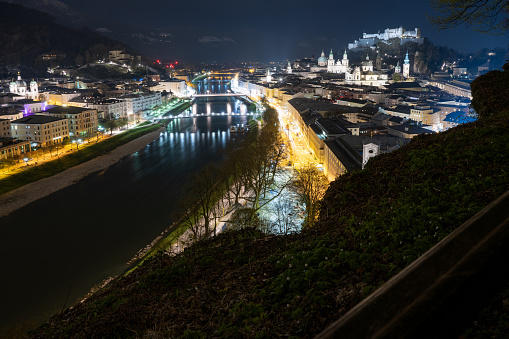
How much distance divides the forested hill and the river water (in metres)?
38.7

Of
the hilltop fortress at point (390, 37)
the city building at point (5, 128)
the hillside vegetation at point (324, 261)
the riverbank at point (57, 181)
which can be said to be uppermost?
the hilltop fortress at point (390, 37)

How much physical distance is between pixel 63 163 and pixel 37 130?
379cm

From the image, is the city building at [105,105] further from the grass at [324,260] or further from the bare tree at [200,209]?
the grass at [324,260]

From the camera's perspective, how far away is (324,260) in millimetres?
2195

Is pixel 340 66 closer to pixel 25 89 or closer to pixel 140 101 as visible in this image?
pixel 140 101

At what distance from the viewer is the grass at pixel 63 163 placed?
511 inches

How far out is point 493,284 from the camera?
0.58 m

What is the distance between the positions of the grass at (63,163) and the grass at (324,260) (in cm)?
1146

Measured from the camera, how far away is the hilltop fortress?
52938 mm

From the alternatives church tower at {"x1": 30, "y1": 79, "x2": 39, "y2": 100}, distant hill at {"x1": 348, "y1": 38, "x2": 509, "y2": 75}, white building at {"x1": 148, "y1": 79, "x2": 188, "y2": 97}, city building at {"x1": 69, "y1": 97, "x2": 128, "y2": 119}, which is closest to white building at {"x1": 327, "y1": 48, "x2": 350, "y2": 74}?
distant hill at {"x1": 348, "y1": 38, "x2": 509, "y2": 75}

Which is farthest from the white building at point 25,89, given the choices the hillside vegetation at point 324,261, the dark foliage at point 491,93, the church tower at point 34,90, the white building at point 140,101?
the dark foliage at point 491,93

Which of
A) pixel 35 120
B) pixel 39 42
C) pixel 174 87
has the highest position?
pixel 39 42

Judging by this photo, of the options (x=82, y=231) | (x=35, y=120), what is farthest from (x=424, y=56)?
(x=82, y=231)

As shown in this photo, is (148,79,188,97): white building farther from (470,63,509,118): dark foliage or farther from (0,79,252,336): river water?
(470,63,509,118): dark foliage
